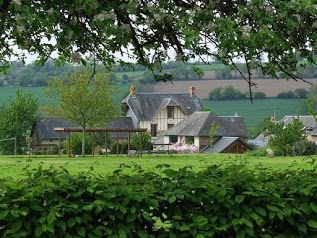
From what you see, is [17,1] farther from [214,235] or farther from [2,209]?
[214,235]

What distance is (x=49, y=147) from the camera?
77.9 m

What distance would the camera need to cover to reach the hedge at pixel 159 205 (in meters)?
6.48

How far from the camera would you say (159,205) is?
6867 mm

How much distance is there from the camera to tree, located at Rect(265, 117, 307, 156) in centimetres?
5975

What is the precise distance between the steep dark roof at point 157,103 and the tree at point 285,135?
43.2 metres

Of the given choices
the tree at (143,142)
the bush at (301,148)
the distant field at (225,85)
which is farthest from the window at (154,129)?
the bush at (301,148)

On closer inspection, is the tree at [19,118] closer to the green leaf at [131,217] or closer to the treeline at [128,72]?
the treeline at [128,72]

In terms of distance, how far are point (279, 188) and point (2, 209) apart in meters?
2.54

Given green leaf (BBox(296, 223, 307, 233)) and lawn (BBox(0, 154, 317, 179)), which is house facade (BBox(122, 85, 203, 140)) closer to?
lawn (BBox(0, 154, 317, 179))

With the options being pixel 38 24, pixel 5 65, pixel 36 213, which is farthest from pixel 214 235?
pixel 5 65

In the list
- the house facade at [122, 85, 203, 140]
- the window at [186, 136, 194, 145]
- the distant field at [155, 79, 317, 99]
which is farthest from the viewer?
the distant field at [155, 79, 317, 99]

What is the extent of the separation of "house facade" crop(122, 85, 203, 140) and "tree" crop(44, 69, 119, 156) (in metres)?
26.1

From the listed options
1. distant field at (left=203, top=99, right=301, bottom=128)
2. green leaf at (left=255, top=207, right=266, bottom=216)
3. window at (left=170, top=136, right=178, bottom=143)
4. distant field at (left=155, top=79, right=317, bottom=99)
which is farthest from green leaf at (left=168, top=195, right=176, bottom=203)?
distant field at (left=155, top=79, right=317, bottom=99)

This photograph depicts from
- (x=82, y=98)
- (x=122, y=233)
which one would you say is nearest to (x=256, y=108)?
(x=82, y=98)
